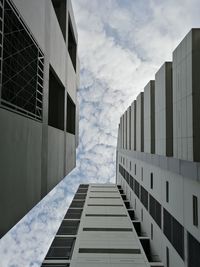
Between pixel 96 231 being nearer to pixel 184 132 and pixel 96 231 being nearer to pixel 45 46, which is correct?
pixel 184 132

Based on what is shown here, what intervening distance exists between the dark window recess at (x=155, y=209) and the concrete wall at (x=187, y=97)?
7516mm

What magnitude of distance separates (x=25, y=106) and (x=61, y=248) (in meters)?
18.9

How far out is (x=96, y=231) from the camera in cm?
2689

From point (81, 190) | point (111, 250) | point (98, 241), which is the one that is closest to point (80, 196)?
point (81, 190)

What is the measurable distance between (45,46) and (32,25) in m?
1.98

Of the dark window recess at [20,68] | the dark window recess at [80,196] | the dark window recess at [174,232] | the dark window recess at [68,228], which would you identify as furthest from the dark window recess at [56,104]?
the dark window recess at [80,196]

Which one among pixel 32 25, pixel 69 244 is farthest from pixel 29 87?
pixel 69 244

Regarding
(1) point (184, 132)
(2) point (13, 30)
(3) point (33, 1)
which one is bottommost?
(1) point (184, 132)

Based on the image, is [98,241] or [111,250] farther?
[98,241]

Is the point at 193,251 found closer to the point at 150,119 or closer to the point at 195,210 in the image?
the point at 195,210

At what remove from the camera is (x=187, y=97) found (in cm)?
1299

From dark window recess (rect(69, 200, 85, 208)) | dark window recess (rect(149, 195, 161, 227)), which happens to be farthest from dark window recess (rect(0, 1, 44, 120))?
dark window recess (rect(69, 200, 85, 208))

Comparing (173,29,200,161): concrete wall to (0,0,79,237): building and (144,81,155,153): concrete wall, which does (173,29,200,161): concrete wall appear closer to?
(0,0,79,237): building

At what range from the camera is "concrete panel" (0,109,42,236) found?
578 cm
